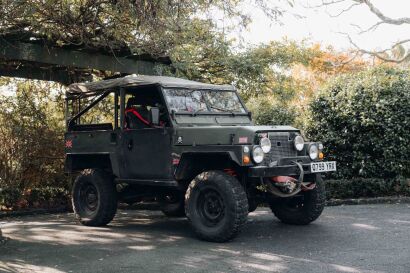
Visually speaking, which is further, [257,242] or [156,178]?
[156,178]

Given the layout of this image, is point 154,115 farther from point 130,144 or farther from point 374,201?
point 374,201

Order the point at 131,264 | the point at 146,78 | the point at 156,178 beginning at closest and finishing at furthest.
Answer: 1. the point at 131,264
2. the point at 156,178
3. the point at 146,78

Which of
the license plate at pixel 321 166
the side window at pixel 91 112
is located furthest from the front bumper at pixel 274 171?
the side window at pixel 91 112

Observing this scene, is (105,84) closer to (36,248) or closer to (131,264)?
(36,248)

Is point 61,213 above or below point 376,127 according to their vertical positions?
below

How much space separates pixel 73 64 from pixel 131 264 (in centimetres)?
652

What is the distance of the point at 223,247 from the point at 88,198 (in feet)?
11.1

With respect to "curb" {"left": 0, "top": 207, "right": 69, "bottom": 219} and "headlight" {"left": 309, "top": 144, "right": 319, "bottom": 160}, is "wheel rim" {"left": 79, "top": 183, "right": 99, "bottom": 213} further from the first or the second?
"headlight" {"left": 309, "top": 144, "right": 319, "bottom": 160}

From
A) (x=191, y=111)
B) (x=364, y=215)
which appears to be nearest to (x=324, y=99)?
(x=364, y=215)

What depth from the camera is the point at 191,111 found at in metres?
8.21

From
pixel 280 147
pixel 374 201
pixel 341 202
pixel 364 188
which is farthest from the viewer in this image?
pixel 364 188

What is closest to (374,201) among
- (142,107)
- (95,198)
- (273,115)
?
(273,115)

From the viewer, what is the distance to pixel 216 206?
7246 millimetres

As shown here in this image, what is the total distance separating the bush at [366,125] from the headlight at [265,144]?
4.60m
